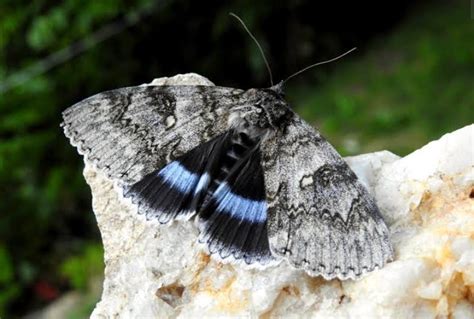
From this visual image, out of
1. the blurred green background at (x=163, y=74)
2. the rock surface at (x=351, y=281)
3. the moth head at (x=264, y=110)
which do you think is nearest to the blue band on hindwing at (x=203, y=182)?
the rock surface at (x=351, y=281)

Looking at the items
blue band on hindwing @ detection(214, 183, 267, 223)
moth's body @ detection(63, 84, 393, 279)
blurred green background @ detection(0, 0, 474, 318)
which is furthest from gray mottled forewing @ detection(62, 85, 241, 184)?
blurred green background @ detection(0, 0, 474, 318)

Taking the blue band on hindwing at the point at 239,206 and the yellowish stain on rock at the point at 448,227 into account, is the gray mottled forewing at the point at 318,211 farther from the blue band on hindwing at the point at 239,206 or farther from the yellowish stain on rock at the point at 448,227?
the yellowish stain on rock at the point at 448,227

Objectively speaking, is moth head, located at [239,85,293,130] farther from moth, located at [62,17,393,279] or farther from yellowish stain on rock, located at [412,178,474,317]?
yellowish stain on rock, located at [412,178,474,317]

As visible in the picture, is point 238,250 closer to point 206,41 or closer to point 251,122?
point 251,122

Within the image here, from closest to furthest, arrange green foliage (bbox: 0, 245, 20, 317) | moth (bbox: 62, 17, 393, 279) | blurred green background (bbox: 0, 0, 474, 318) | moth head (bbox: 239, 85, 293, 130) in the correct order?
moth (bbox: 62, 17, 393, 279) < moth head (bbox: 239, 85, 293, 130) < green foliage (bbox: 0, 245, 20, 317) < blurred green background (bbox: 0, 0, 474, 318)

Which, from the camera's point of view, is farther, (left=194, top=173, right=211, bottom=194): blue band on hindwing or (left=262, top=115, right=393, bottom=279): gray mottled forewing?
(left=194, top=173, right=211, bottom=194): blue band on hindwing

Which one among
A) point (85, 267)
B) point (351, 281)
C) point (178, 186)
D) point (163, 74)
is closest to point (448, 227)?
point (351, 281)
